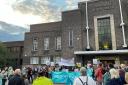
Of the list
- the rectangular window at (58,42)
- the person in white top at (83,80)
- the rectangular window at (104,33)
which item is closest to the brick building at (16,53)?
the rectangular window at (58,42)

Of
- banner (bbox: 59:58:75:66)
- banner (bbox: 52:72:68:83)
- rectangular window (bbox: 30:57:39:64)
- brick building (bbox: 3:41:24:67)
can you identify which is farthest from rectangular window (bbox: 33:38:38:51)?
banner (bbox: 52:72:68:83)

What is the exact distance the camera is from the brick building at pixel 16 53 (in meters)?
50.0

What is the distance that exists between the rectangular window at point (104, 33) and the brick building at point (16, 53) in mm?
23721

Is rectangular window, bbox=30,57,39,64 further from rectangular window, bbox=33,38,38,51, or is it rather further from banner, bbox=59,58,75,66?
banner, bbox=59,58,75,66

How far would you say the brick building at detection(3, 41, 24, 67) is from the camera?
4997 cm

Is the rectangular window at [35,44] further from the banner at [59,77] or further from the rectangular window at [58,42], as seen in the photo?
the banner at [59,77]

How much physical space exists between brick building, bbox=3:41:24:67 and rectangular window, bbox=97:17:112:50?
23.7 metres

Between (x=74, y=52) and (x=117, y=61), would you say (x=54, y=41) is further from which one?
(x=117, y=61)

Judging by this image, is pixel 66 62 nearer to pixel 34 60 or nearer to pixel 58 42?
pixel 58 42

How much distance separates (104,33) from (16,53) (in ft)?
83.8

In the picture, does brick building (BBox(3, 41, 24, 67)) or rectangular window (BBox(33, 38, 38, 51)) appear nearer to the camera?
rectangular window (BBox(33, 38, 38, 51))

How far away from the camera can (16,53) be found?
51.0 meters

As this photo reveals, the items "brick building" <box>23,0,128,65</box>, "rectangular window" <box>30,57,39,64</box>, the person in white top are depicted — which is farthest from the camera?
"rectangular window" <box>30,57,39,64</box>

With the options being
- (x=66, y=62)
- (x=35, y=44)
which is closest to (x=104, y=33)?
(x=66, y=62)
